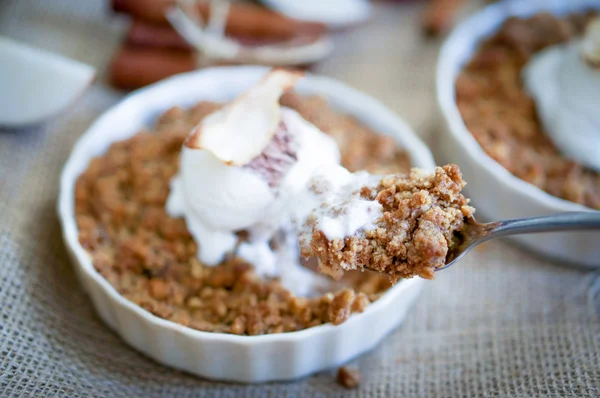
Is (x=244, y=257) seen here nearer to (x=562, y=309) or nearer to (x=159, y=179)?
(x=159, y=179)

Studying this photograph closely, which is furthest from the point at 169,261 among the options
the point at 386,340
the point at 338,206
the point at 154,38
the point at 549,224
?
the point at 154,38

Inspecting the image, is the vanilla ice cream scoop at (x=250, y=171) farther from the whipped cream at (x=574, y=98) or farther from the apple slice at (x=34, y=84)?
the whipped cream at (x=574, y=98)

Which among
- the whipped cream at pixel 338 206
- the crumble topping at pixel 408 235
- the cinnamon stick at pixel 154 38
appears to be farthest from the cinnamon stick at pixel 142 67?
the crumble topping at pixel 408 235

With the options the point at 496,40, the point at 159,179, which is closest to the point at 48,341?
the point at 159,179

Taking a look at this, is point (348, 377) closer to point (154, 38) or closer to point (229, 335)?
point (229, 335)

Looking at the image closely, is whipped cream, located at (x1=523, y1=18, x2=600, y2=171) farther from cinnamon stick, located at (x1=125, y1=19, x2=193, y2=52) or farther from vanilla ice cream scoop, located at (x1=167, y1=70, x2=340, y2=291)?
cinnamon stick, located at (x1=125, y1=19, x2=193, y2=52)

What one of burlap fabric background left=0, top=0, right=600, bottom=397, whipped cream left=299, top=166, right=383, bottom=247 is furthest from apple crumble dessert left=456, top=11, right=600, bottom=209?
whipped cream left=299, top=166, right=383, bottom=247
